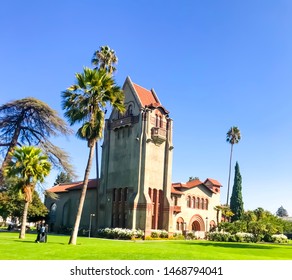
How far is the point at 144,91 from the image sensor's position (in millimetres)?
59125

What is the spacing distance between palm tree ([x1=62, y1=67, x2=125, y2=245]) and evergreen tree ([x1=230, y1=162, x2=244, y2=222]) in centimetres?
5528

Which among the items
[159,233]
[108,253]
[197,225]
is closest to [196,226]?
[197,225]

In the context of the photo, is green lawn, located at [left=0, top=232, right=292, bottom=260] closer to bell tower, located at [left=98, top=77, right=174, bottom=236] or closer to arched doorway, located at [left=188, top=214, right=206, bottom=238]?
bell tower, located at [left=98, top=77, right=174, bottom=236]

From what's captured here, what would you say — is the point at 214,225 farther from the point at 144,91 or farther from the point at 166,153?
the point at 144,91

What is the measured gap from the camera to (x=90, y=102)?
101 ft

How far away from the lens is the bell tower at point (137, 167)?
167 feet

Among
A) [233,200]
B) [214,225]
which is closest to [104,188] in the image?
[214,225]

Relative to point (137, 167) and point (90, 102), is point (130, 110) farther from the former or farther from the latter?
point (90, 102)

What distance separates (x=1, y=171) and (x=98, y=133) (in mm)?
18792

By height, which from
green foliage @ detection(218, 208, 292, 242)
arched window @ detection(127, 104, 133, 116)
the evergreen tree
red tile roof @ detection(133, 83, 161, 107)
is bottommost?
green foliage @ detection(218, 208, 292, 242)

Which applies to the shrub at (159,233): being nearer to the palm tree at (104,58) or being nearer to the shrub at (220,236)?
the shrub at (220,236)

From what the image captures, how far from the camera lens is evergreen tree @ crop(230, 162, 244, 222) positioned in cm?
7888

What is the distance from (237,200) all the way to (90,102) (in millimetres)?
56912

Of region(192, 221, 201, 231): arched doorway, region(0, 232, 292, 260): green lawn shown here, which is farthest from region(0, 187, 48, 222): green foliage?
region(0, 232, 292, 260): green lawn
